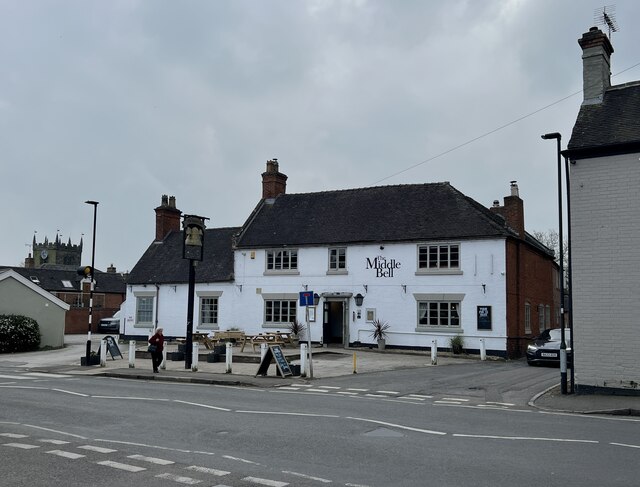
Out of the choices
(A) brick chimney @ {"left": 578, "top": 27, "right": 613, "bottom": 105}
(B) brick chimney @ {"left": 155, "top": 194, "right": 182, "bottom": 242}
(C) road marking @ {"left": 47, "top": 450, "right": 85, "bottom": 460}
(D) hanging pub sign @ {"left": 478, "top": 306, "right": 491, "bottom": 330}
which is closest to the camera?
(C) road marking @ {"left": 47, "top": 450, "right": 85, "bottom": 460}

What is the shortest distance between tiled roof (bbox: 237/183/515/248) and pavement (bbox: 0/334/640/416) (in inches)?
238

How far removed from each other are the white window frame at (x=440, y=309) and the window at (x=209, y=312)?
12624 millimetres

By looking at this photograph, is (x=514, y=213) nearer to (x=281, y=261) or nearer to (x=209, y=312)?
(x=281, y=261)

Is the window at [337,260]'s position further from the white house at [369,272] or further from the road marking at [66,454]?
the road marking at [66,454]

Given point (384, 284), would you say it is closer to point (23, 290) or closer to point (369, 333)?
point (369, 333)

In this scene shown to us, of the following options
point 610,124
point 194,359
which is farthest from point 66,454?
point 610,124

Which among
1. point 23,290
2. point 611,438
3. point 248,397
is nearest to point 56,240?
point 23,290

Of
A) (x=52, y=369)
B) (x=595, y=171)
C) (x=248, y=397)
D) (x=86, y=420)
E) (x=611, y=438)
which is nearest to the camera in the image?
(x=611, y=438)

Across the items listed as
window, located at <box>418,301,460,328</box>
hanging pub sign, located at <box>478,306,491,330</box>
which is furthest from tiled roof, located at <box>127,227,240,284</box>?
hanging pub sign, located at <box>478,306,491,330</box>

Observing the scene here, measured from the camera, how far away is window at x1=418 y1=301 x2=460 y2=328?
98.5 feet

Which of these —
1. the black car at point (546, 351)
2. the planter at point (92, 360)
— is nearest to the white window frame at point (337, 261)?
the black car at point (546, 351)

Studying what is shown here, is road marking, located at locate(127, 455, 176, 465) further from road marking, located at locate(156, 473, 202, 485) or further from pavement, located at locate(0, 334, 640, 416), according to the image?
pavement, located at locate(0, 334, 640, 416)

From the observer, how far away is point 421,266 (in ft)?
101

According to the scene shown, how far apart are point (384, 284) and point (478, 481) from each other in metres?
24.7
